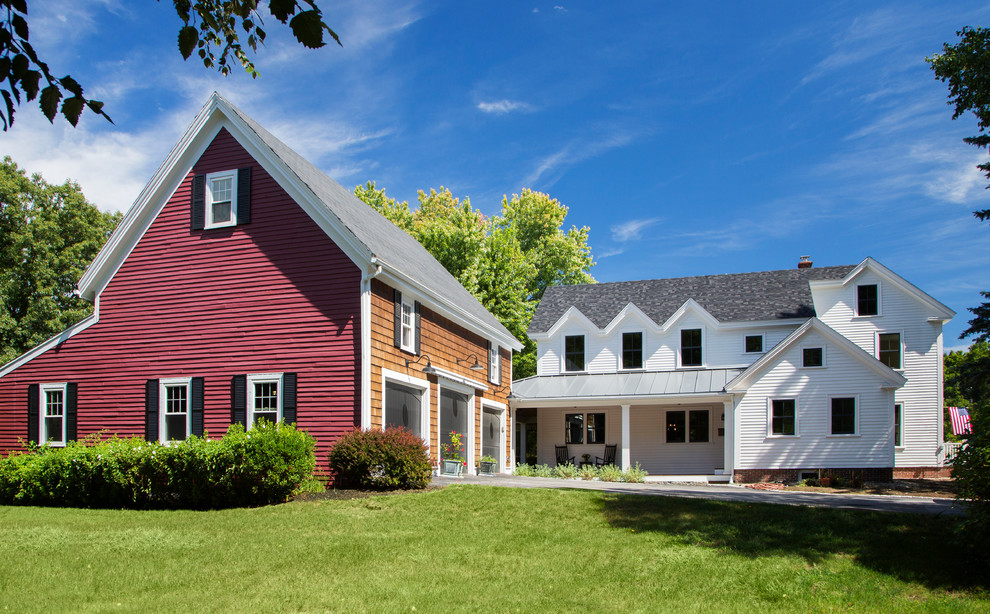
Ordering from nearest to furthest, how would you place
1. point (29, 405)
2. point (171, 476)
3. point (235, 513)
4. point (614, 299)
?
point (235, 513) → point (171, 476) → point (29, 405) → point (614, 299)

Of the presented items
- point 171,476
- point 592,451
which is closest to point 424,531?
point 171,476

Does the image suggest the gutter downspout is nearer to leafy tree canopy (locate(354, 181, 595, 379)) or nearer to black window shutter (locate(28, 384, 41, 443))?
black window shutter (locate(28, 384, 41, 443))

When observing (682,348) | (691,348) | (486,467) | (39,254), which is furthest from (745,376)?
(39,254)

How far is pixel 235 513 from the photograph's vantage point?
46.2 feet

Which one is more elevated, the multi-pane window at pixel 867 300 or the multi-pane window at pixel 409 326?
the multi-pane window at pixel 867 300

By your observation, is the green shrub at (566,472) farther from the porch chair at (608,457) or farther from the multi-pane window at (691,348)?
the multi-pane window at (691,348)

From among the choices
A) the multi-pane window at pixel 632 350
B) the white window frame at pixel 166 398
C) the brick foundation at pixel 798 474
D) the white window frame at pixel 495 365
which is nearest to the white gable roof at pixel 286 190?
the white window frame at pixel 166 398

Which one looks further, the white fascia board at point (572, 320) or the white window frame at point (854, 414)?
the white fascia board at point (572, 320)

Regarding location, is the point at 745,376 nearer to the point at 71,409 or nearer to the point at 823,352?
the point at 823,352

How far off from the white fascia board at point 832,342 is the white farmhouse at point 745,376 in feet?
0.14

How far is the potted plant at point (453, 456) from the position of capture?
21.1 m

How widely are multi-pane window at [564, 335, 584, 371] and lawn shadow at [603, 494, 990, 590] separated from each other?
18093 mm

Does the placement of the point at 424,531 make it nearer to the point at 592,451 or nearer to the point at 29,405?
the point at 29,405

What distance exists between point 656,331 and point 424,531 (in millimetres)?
21316
